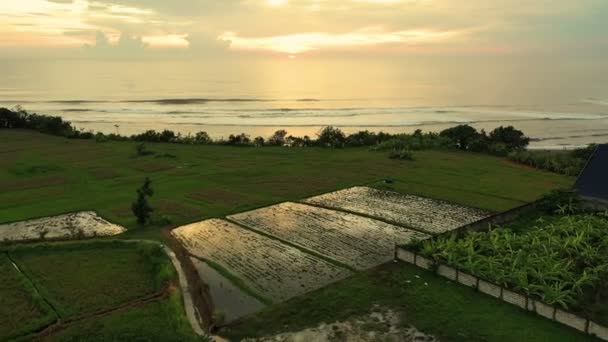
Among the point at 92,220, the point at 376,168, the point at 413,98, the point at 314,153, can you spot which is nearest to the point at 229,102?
the point at 413,98

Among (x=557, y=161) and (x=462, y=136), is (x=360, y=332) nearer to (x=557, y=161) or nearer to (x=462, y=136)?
(x=557, y=161)

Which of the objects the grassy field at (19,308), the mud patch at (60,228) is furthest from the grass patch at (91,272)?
the mud patch at (60,228)

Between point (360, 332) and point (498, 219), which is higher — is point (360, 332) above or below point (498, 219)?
below

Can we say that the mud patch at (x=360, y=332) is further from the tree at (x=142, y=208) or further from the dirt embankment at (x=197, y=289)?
the tree at (x=142, y=208)

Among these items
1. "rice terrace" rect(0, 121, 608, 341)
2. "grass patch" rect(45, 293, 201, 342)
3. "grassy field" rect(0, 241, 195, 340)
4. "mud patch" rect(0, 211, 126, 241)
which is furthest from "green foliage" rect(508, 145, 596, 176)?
"mud patch" rect(0, 211, 126, 241)

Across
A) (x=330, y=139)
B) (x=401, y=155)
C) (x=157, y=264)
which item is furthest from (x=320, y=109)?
(x=157, y=264)

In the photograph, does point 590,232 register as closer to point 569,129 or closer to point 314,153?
point 314,153

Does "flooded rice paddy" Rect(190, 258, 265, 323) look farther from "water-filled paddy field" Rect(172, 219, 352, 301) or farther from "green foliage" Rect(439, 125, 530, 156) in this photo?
"green foliage" Rect(439, 125, 530, 156)
